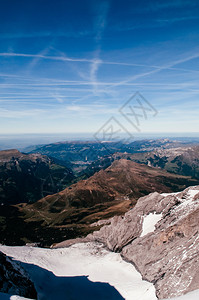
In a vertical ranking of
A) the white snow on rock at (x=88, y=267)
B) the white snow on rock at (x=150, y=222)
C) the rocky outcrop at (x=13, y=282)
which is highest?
the rocky outcrop at (x=13, y=282)

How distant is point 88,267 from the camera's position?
6169 cm

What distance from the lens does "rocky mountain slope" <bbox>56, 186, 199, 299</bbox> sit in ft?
129

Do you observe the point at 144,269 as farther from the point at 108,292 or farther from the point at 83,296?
the point at 83,296

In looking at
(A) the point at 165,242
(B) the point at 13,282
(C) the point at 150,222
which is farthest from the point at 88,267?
(B) the point at 13,282

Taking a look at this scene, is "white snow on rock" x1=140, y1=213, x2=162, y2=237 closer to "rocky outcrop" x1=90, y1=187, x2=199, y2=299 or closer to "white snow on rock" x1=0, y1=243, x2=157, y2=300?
"rocky outcrop" x1=90, y1=187, x2=199, y2=299

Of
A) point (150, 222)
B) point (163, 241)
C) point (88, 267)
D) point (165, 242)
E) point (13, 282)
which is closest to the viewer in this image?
point (13, 282)

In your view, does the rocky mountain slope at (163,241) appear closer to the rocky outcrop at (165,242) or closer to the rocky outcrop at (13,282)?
the rocky outcrop at (165,242)

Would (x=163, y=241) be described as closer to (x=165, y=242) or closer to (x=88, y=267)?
(x=165, y=242)

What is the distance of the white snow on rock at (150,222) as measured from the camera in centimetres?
7056

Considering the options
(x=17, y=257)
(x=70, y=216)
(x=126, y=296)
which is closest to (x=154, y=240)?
(x=126, y=296)

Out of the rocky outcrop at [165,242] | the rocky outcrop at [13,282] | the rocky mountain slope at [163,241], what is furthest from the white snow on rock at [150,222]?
the rocky outcrop at [13,282]

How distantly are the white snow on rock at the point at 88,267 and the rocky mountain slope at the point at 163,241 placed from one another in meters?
3.21

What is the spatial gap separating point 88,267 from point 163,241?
90.3ft

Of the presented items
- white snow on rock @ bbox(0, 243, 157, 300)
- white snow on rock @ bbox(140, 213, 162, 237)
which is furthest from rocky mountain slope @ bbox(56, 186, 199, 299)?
white snow on rock @ bbox(0, 243, 157, 300)
